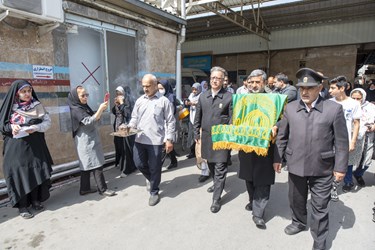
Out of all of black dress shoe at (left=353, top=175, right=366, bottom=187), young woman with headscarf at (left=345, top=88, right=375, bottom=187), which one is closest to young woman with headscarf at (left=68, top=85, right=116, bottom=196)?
young woman with headscarf at (left=345, top=88, right=375, bottom=187)

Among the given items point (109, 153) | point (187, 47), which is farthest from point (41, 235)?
point (187, 47)

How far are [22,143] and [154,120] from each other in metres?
1.61

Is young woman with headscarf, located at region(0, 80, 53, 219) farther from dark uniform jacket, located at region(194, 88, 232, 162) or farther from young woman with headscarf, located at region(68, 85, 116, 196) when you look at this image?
dark uniform jacket, located at region(194, 88, 232, 162)

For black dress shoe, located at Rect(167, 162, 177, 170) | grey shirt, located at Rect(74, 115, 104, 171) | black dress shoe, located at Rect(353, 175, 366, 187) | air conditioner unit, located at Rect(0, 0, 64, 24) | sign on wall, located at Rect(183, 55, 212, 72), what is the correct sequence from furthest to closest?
sign on wall, located at Rect(183, 55, 212, 72) → black dress shoe, located at Rect(167, 162, 177, 170) → black dress shoe, located at Rect(353, 175, 366, 187) → grey shirt, located at Rect(74, 115, 104, 171) → air conditioner unit, located at Rect(0, 0, 64, 24)

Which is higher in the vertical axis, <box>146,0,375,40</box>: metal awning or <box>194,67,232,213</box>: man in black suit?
<box>146,0,375,40</box>: metal awning

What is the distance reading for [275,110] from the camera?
254 centimetres

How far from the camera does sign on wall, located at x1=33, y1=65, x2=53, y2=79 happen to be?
411cm

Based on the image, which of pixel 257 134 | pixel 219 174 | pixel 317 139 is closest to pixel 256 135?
pixel 257 134

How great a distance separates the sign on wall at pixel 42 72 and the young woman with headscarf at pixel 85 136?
3.73ft

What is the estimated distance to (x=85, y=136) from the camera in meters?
3.53

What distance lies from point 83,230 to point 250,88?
2.50m

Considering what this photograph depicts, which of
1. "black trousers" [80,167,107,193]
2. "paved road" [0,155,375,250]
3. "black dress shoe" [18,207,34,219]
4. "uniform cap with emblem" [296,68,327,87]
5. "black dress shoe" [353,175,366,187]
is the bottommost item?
"paved road" [0,155,375,250]

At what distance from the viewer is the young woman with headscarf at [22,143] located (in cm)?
294

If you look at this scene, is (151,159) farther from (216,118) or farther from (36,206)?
(36,206)
